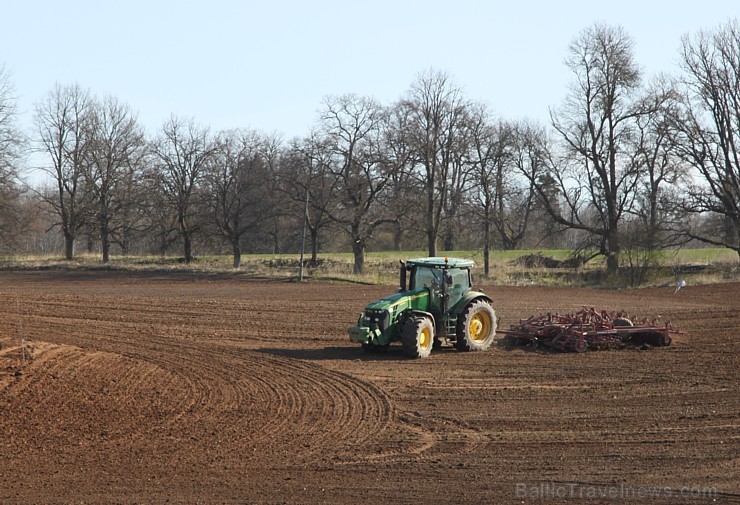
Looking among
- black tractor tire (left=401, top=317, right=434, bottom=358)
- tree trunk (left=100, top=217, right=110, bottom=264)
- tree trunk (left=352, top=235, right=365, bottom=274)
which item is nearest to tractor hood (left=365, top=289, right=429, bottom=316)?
black tractor tire (left=401, top=317, right=434, bottom=358)

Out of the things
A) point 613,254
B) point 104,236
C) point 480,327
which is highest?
point 104,236

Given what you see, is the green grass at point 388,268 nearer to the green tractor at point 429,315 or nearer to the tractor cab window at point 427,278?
the green tractor at point 429,315

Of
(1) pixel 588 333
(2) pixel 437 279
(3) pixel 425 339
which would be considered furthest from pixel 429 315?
(1) pixel 588 333

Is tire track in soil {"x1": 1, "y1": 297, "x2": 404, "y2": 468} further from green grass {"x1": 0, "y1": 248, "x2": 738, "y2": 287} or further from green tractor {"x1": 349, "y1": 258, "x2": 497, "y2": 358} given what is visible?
green grass {"x1": 0, "y1": 248, "x2": 738, "y2": 287}

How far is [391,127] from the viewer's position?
47438 millimetres

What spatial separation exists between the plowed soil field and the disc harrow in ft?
1.35

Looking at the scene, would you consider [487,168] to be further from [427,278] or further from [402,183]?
[427,278]

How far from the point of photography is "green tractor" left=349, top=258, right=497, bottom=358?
54.8 feet

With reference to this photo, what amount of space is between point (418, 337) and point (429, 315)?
67 cm

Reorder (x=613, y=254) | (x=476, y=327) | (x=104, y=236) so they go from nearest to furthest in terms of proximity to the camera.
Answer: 1. (x=476, y=327)
2. (x=613, y=254)
3. (x=104, y=236)

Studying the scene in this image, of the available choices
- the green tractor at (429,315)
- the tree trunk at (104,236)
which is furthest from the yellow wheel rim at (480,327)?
the tree trunk at (104,236)

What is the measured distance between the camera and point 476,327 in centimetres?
1816

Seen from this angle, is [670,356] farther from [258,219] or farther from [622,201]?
[258,219]

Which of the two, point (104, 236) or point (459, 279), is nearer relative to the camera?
point (459, 279)
